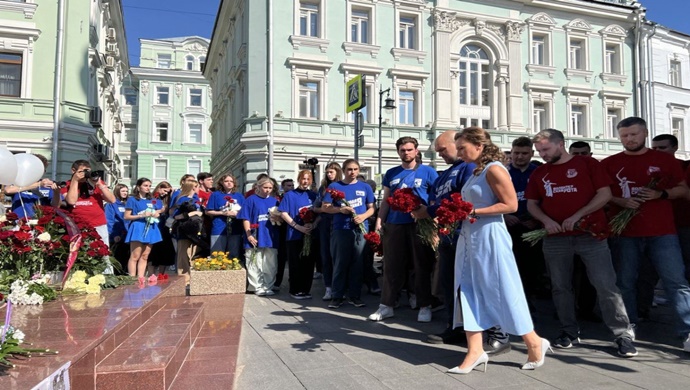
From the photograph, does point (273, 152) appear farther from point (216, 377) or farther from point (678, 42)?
point (678, 42)

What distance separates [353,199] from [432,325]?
2.03m

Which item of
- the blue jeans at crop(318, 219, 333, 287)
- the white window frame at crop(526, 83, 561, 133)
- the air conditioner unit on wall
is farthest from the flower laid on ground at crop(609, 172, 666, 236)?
the white window frame at crop(526, 83, 561, 133)

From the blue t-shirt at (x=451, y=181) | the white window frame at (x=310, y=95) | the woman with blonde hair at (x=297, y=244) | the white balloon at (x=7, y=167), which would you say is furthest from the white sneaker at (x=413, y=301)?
the white window frame at (x=310, y=95)

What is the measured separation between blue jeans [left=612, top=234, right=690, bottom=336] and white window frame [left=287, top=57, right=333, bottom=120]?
17.3 metres

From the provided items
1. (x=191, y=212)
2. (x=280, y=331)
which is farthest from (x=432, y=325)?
(x=191, y=212)

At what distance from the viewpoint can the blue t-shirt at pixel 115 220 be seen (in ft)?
29.2

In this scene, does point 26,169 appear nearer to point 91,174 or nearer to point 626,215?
point 91,174

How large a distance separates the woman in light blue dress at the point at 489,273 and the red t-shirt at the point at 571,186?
905 mm

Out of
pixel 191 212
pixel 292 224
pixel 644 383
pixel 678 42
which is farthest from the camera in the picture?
pixel 678 42

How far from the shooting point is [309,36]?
69.2 feet

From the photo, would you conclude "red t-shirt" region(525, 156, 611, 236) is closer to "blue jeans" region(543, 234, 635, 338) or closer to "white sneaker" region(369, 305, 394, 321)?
"blue jeans" region(543, 234, 635, 338)

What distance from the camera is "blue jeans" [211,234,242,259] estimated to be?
8.11 metres

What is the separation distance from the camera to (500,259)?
366 cm

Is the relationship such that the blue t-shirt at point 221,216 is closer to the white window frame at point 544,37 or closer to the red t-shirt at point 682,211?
the red t-shirt at point 682,211
